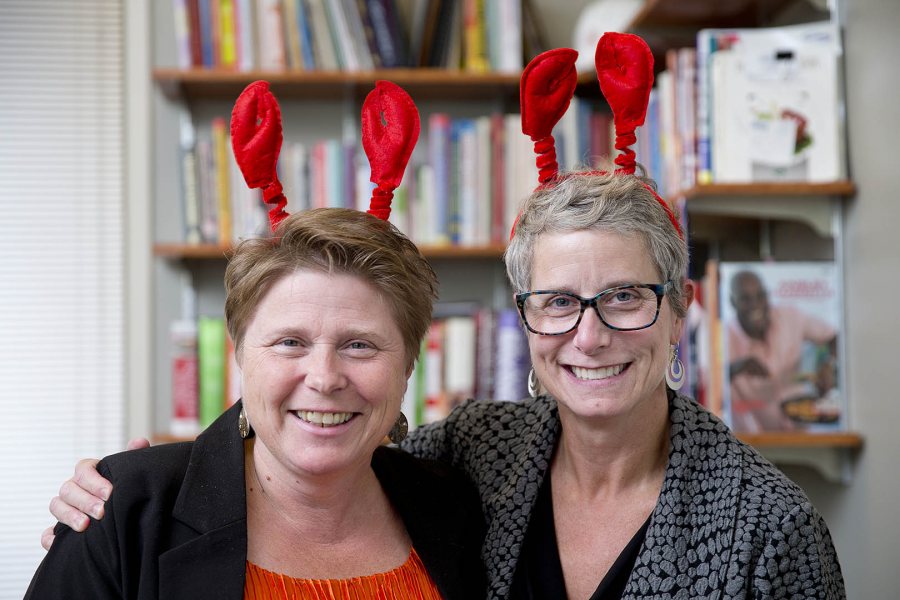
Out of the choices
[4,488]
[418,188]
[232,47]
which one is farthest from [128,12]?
[4,488]

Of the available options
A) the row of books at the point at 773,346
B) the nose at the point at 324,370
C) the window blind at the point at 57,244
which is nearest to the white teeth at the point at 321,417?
the nose at the point at 324,370

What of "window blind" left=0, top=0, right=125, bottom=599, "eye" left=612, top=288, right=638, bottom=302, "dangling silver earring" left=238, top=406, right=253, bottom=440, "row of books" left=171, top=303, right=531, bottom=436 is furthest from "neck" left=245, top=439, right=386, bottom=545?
"window blind" left=0, top=0, right=125, bottom=599

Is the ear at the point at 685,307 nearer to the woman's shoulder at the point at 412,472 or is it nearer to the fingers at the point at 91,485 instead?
the woman's shoulder at the point at 412,472

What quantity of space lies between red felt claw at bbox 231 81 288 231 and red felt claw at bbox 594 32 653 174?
52 cm

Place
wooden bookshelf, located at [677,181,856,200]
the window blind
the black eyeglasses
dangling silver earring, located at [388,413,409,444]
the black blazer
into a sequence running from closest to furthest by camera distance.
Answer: the black blazer → the black eyeglasses → dangling silver earring, located at [388,413,409,444] → wooden bookshelf, located at [677,181,856,200] → the window blind

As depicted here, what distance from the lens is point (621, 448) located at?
154 centimetres

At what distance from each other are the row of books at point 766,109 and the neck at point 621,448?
3.42 ft

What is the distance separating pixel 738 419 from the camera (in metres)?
2.41

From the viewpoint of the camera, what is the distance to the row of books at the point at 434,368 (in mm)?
2887

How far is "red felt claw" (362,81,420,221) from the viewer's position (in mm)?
1502

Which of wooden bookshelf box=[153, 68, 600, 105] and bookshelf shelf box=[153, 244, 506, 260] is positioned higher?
wooden bookshelf box=[153, 68, 600, 105]

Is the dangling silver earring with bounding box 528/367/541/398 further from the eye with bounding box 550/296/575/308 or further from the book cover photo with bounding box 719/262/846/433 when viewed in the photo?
the book cover photo with bounding box 719/262/846/433

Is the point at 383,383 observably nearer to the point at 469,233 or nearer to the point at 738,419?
the point at 738,419

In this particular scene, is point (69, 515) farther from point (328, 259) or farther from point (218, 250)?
point (218, 250)
